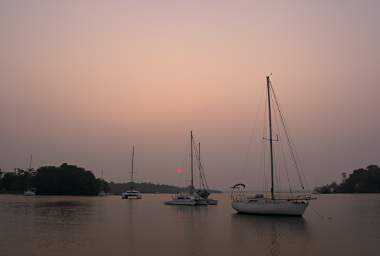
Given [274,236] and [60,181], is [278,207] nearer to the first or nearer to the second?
[274,236]

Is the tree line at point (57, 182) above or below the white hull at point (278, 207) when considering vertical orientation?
above

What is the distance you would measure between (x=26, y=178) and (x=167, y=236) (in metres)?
143

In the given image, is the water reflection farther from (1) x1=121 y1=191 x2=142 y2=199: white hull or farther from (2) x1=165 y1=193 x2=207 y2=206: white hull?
(1) x1=121 y1=191 x2=142 y2=199: white hull

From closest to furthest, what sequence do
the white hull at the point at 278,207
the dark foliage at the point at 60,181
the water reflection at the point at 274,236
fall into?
the water reflection at the point at 274,236, the white hull at the point at 278,207, the dark foliage at the point at 60,181

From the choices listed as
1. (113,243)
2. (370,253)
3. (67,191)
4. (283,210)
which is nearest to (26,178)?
(67,191)

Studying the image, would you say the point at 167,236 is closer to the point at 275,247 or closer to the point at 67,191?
the point at 275,247

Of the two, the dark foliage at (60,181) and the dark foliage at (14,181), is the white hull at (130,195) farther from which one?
the dark foliage at (14,181)

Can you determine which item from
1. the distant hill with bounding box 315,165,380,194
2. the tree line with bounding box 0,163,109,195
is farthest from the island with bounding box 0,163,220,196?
the distant hill with bounding box 315,165,380,194

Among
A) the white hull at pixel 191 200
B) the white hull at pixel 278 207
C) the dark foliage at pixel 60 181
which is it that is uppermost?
the dark foliage at pixel 60 181

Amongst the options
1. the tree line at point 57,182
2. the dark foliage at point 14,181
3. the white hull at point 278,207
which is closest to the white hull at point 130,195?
the tree line at point 57,182

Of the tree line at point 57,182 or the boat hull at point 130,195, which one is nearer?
the boat hull at point 130,195

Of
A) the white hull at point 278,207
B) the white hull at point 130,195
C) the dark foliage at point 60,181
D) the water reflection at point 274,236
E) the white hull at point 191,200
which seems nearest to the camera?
the water reflection at point 274,236

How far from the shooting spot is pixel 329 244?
29.7 meters

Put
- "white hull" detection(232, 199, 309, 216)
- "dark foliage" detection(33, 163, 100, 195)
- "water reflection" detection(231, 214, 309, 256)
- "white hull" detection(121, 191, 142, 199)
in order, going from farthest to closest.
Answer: "dark foliage" detection(33, 163, 100, 195) → "white hull" detection(121, 191, 142, 199) → "white hull" detection(232, 199, 309, 216) → "water reflection" detection(231, 214, 309, 256)
